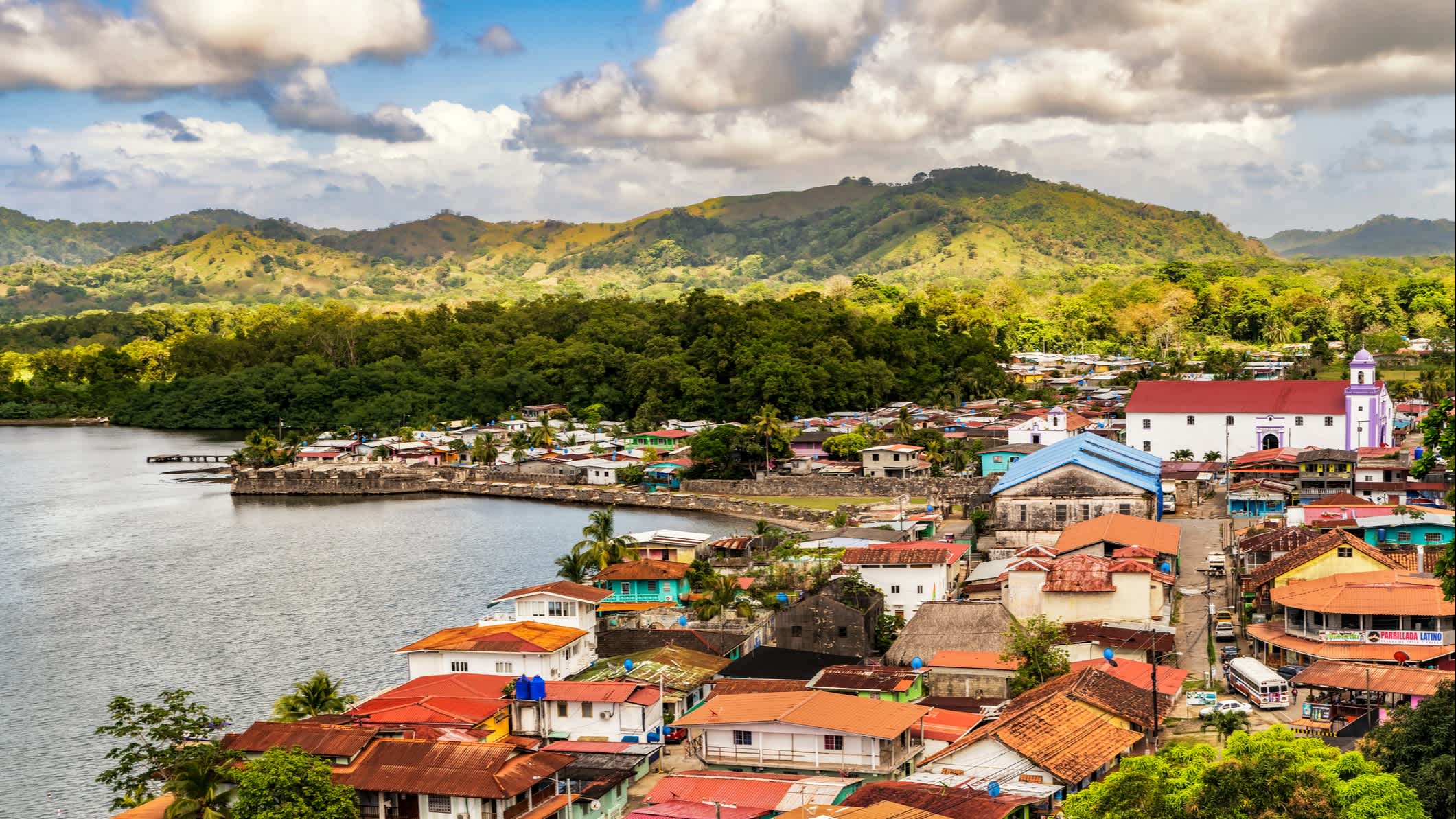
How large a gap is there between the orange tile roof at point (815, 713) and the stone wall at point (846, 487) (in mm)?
17790

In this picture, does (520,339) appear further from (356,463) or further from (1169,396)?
(1169,396)

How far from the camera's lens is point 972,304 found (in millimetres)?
76812

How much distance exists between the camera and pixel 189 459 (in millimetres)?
49375

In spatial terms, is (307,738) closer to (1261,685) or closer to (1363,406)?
(1261,685)

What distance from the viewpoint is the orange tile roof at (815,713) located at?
45.6 feet

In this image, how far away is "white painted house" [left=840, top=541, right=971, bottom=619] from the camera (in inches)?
835

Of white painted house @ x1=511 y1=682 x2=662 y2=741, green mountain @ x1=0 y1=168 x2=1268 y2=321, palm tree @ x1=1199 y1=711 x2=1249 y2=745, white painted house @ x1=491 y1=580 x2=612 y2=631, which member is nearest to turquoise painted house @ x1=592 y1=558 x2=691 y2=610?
white painted house @ x1=491 y1=580 x2=612 y2=631

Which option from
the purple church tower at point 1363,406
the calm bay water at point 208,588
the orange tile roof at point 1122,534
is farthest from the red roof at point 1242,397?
the calm bay water at point 208,588

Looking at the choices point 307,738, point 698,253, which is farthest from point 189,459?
point 698,253

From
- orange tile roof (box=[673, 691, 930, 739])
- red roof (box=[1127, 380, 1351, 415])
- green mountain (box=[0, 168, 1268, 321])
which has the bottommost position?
orange tile roof (box=[673, 691, 930, 739])

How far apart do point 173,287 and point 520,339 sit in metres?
87.8

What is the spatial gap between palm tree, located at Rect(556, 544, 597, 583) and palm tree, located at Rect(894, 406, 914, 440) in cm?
1427

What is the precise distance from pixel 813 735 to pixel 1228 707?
4.68m

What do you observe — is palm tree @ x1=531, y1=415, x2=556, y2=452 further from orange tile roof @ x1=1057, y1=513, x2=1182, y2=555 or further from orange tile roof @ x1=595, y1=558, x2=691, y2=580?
orange tile roof @ x1=1057, y1=513, x2=1182, y2=555
